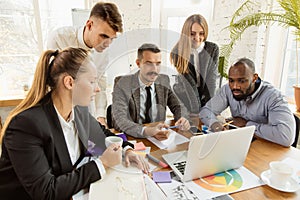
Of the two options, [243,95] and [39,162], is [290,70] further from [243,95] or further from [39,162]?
[39,162]

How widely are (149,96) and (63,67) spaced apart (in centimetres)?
53

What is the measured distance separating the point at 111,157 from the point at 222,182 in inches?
16.3

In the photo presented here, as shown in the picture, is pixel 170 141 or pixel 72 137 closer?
pixel 72 137

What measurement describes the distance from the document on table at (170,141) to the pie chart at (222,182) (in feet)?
0.98

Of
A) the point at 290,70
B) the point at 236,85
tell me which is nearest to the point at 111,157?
the point at 236,85

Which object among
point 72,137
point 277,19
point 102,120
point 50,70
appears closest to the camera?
point 50,70

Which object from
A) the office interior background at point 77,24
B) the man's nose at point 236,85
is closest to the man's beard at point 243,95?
the man's nose at point 236,85

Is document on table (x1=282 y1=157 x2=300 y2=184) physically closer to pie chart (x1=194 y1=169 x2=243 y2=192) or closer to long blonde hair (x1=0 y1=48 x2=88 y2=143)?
pie chart (x1=194 y1=169 x2=243 y2=192)

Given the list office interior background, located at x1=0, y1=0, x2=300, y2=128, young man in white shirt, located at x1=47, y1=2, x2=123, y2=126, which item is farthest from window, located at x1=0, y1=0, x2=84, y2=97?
young man in white shirt, located at x1=47, y1=2, x2=123, y2=126

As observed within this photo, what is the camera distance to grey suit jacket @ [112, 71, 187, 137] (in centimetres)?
109

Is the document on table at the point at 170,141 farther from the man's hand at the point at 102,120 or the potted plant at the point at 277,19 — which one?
the potted plant at the point at 277,19

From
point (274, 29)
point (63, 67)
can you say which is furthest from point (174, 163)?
point (274, 29)

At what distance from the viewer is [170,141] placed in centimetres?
118

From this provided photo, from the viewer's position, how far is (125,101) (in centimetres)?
115
